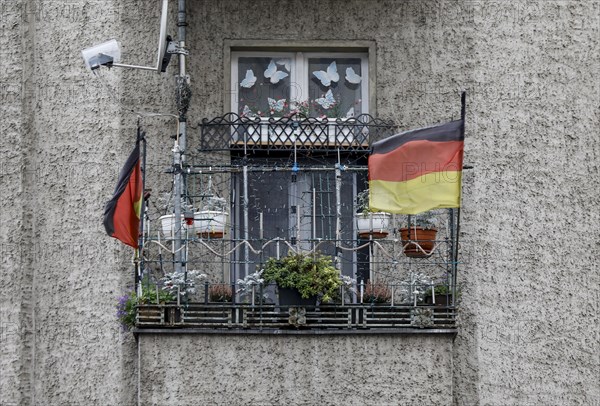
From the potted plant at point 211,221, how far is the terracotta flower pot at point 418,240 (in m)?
1.82

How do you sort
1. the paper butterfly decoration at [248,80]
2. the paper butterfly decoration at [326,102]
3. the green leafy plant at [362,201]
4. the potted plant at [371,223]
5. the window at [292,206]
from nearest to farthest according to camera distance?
the potted plant at [371,223] → the green leafy plant at [362,201] → the window at [292,206] → the paper butterfly decoration at [326,102] → the paper butterfly decoration at [248,80]

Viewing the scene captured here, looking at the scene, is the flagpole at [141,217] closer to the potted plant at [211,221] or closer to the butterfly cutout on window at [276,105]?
the potted plant at [211,221]

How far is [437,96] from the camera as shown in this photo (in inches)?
647

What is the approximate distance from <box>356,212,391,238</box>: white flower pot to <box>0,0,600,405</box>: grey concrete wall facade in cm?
91

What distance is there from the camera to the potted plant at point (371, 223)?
15.6 metres

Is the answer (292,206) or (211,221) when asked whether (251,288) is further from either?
(292,206)

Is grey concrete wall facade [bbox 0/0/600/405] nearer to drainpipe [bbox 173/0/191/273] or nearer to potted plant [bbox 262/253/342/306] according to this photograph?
drainpipe [bbox 173/0/191/273]

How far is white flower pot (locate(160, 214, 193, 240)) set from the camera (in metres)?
15.3

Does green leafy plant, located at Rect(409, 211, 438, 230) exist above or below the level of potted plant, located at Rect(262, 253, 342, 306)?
above

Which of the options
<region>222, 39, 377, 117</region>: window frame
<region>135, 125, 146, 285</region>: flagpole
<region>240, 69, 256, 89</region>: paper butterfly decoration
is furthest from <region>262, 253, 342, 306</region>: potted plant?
<region>240, 69, 256, 89</region>: paper butterfly decoration

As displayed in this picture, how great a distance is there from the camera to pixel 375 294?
15.3m

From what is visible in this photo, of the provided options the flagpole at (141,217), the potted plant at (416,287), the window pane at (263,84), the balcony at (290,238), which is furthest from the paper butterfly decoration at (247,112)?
the potted plant at (416,287)

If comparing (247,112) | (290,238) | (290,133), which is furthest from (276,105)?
(290,238)

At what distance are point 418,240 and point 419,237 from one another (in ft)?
0.12
